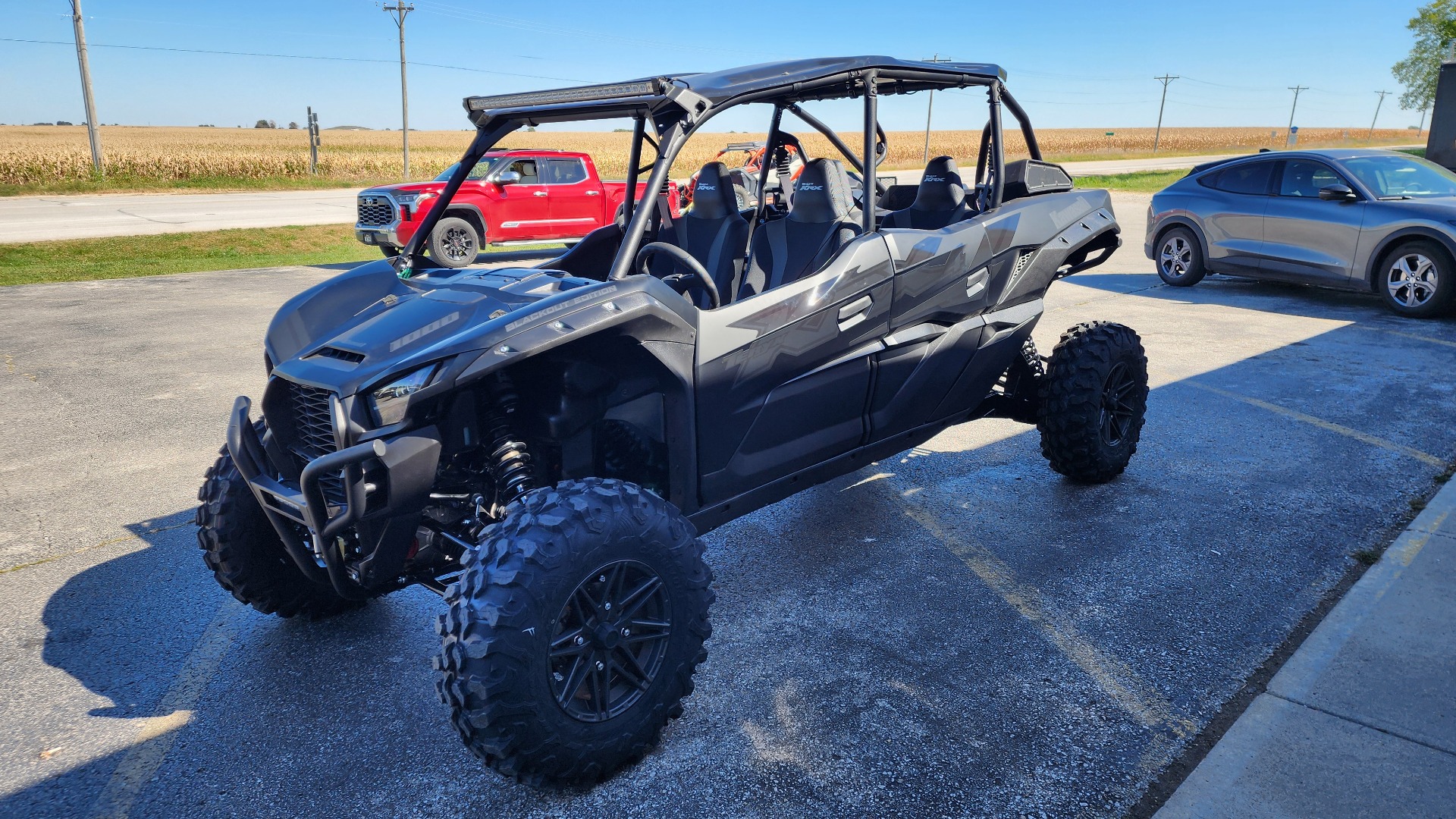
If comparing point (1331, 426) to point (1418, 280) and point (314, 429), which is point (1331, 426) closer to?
Answer: point (1418, 280)

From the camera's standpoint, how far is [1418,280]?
9.59 meters

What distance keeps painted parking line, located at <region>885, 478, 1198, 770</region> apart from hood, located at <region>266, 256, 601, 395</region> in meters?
2.21

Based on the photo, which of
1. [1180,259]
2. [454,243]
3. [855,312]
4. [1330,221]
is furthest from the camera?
[454,243]

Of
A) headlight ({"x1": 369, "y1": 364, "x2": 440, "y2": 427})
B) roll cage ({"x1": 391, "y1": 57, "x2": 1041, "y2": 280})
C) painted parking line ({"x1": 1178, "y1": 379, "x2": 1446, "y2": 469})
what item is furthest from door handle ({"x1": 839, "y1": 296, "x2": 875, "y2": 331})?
painted parking line ({"x1": 1178, "y1": 379, "x2": 1446, "y2": 469})

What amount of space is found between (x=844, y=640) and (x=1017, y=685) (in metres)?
0.66

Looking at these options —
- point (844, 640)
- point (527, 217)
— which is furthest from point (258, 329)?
point (844, 640)

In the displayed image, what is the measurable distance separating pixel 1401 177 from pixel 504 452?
10.7 m

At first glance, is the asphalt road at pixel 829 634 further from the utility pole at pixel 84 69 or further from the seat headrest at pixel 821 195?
the utility pole at pixel 84 69

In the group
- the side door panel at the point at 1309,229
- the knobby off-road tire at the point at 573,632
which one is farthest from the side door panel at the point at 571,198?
the knobby off-road tire at the point at 573,632

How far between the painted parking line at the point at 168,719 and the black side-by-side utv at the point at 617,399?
272mm

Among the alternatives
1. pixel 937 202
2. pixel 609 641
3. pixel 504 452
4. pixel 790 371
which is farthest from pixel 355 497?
pixel 937 202

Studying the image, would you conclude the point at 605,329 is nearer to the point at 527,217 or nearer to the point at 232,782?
the point at 232,782

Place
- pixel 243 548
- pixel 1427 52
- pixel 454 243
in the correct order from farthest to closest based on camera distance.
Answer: pixel 1427 52 < pixel 454 243 < pixel 243 548

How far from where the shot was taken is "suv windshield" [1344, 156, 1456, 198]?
9836 mm
